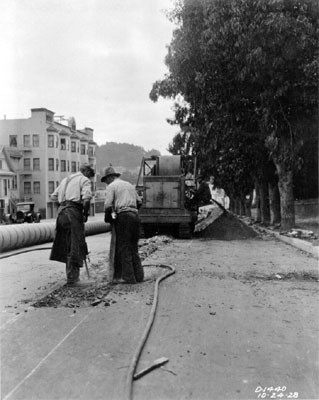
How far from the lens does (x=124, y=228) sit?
289 inches

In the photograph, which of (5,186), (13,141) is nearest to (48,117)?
(13,141)

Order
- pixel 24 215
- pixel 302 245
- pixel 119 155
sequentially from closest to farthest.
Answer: pixel 302 245 → pixel 24 215 → pixel 119 155

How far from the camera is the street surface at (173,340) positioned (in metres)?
→ 3.49

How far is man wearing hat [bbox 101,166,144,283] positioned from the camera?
7.21 m

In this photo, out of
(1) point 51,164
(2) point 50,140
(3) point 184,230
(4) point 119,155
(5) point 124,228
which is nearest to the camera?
(5) point 124,228

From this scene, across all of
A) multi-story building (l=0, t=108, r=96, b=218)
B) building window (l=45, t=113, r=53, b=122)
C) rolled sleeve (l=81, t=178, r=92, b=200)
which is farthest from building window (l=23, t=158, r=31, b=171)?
rolled sleeve (l=81, t=178, r=92, b=200)

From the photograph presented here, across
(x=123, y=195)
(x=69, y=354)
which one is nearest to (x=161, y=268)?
(x=123, y=195)

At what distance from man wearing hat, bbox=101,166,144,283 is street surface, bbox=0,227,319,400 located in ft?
0.95

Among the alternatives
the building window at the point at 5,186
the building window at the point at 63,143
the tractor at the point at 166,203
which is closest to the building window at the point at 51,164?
the building window at the point at 63,143

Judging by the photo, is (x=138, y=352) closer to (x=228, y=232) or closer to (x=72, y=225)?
(x=72, y=225)

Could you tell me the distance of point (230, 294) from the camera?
6508 millimetres

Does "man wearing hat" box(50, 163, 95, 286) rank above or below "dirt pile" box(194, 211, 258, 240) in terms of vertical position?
above

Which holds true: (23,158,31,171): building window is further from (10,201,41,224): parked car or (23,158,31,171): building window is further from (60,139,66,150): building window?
(10,201,41,224): parked car

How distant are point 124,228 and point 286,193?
12695 mm
